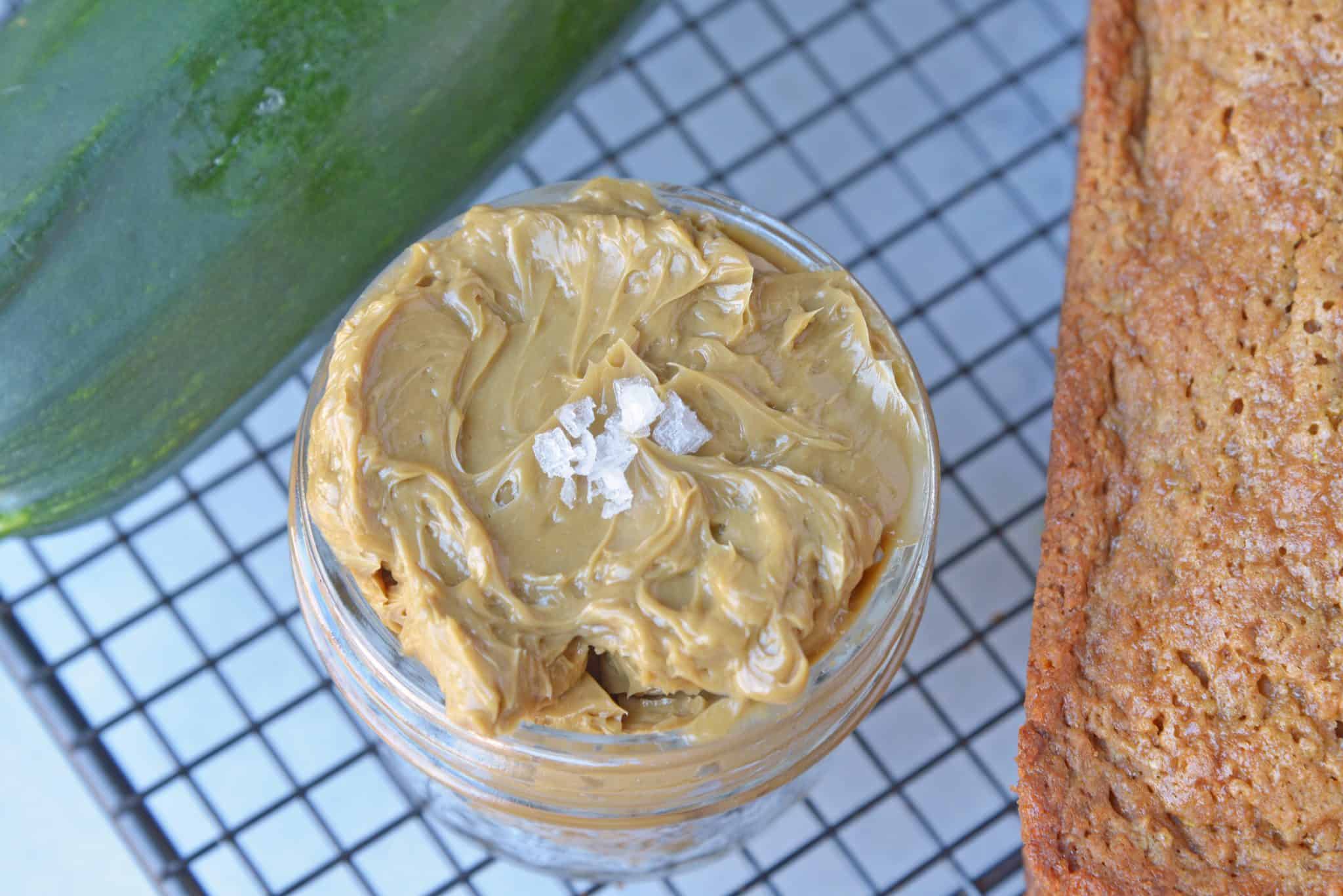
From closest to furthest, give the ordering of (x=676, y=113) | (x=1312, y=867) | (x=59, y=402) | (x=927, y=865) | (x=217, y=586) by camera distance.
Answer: (x=1312, y=867)
(x=59, y=402)
(x=927, y=865)
(x=217, y=586)
(x=676, y=113)

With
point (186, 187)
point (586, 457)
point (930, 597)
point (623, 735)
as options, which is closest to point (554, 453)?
point (586, 457)

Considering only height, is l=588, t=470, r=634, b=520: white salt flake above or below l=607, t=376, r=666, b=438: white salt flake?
below

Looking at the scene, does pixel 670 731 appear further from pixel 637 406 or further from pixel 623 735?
pixel 637 406

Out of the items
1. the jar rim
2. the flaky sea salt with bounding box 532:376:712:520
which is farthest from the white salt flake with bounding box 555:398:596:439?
the jar rim

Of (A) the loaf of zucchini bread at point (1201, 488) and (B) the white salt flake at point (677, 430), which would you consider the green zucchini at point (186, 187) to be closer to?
(B) the white salt flake at point (677, 430)

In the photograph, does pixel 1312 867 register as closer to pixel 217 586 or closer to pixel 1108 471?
pixel 1108 471

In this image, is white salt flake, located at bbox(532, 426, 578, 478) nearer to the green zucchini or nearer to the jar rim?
the jar rim

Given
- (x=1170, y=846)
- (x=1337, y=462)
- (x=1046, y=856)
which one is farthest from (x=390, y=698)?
(x=1337, y=462)
